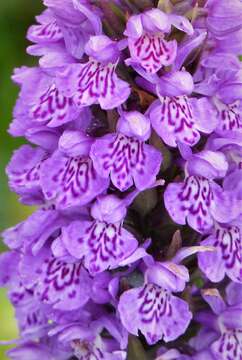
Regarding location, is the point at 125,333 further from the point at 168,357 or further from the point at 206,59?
the point at 206,59

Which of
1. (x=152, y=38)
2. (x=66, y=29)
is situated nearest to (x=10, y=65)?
(x=66, y=29)

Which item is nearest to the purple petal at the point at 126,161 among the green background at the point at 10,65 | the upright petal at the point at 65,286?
the upright petal at the point at 65,286

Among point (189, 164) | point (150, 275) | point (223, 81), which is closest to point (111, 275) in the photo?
point (150, 275)

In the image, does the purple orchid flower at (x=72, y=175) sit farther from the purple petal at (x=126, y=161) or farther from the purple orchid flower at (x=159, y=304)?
the purple orchid flower at (x=159, y=304)

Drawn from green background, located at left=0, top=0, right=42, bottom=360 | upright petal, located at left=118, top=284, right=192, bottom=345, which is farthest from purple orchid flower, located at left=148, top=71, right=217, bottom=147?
green background, located at left=0, top=0, right=42, bottom=360

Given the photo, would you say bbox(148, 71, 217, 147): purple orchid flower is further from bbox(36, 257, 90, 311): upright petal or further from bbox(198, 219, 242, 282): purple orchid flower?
bbox(36, 257, 90, 311): upright petal

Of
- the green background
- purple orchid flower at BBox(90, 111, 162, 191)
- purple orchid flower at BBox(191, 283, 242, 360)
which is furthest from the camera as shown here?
the green background

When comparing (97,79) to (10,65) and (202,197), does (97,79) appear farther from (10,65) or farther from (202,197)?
(10,65)
